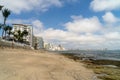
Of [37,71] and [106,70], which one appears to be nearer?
[37,71]

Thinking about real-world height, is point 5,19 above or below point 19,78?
above

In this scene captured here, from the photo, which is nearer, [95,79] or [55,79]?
[55,79]

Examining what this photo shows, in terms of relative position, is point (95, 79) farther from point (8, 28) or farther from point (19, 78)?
point (8, 28)

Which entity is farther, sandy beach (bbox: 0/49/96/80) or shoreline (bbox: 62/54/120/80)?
shoreline (bbox: 62/54/120/80)

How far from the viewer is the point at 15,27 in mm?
194125

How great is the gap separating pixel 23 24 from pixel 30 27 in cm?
799

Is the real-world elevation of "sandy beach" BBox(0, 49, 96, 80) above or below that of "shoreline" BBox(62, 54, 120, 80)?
above

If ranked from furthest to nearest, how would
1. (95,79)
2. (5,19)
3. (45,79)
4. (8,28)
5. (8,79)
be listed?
(8,28) < (5,19) < (95,79) < (45,79) < (8,79)

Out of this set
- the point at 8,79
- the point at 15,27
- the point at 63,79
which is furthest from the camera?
the point at 15,27

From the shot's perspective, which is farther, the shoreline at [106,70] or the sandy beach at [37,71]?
the shoreline at [106,70]

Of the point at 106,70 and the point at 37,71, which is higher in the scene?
the point at 37,71

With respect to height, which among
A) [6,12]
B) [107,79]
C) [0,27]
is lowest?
[107,79]

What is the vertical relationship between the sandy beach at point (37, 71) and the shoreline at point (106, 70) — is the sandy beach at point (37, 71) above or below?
above

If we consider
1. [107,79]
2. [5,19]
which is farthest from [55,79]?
[5,19]
